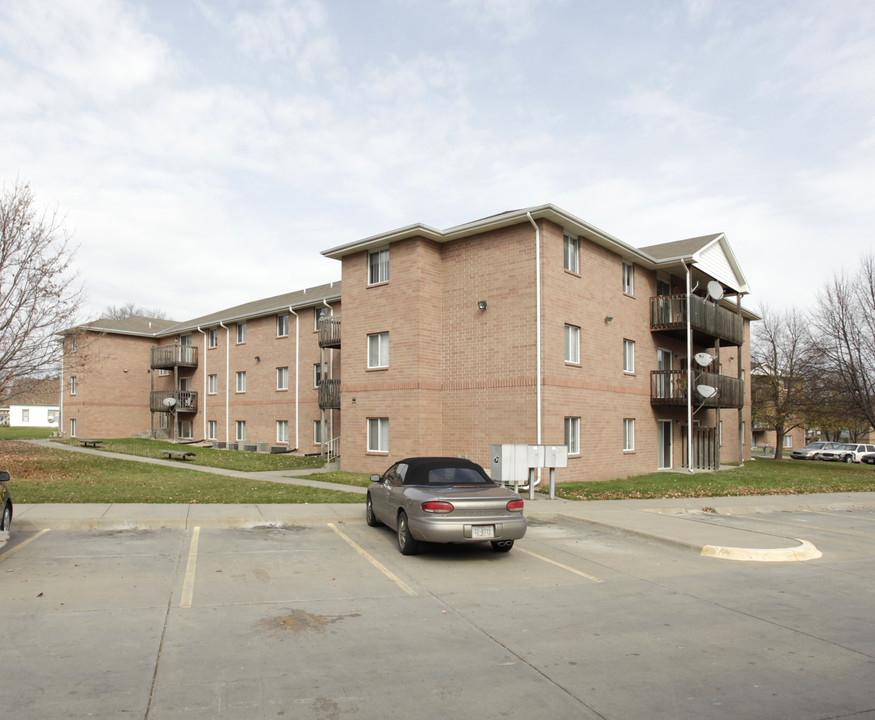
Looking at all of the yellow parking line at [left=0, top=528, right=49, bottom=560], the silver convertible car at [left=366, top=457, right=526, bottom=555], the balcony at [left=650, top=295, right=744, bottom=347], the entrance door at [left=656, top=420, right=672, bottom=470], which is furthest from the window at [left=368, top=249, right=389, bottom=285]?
the yellow parking line at [left=0, top=528, right=49, bottom=560]

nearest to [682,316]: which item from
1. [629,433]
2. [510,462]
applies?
[629,433]

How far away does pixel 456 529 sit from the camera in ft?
29.9

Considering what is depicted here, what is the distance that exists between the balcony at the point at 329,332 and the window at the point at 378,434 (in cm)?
600

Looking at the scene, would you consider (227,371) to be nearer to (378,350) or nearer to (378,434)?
(378,350)

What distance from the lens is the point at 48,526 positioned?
11086 mm

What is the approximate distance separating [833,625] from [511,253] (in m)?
14.9

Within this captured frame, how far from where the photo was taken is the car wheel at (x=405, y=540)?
952 centimetres

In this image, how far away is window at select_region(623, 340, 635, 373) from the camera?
78.2ft

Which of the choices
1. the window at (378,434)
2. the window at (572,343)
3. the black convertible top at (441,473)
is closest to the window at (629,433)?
the window at (572,343)

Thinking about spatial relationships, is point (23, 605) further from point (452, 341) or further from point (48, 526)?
point (452, 341)

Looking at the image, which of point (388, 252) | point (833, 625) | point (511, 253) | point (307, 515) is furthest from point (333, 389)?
point (833, 625)

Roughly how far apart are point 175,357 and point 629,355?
28018 mm

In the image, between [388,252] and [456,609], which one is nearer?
[456,609]

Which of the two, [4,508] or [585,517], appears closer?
[4,508]
